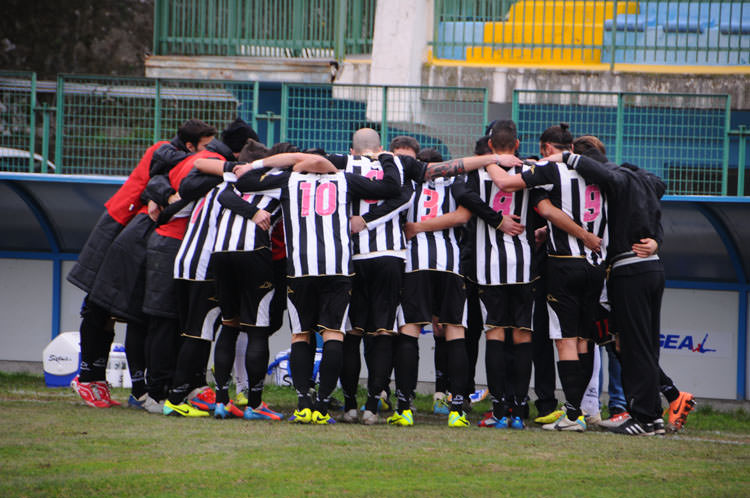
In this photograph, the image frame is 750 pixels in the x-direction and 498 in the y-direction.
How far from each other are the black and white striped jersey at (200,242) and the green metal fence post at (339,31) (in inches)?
241

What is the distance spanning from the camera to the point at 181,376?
21.0 feet

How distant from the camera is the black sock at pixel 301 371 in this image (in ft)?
20.2

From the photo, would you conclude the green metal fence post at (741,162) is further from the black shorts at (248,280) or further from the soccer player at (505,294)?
the black shorts at (248,280)

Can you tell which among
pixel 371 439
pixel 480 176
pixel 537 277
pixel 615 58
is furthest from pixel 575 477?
pixel 615 58

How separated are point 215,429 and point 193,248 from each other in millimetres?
1395

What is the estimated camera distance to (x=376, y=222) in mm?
6379

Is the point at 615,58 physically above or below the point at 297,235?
above

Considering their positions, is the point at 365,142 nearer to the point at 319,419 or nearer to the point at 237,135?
the point at 237,135

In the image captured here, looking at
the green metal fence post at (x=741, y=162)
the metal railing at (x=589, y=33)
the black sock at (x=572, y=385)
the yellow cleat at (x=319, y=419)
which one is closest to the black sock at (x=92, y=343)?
the yellow cleat at (x=319, y=419)

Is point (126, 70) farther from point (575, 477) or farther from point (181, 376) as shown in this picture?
point (575, 477)

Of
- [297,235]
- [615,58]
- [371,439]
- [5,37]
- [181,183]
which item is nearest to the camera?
[371,439]

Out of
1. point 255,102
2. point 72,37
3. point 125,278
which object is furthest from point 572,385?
point 72,37

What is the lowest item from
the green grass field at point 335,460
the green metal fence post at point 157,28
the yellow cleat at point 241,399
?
the yellow cleat at point 241,399

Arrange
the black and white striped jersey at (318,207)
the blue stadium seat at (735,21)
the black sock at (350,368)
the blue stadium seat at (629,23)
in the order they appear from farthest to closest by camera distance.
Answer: the blue stadium seat at (629,23) < the blue stadium seat at (735,21) < the black sock at (350,368) < the black and white striped jersey at (318,207)
